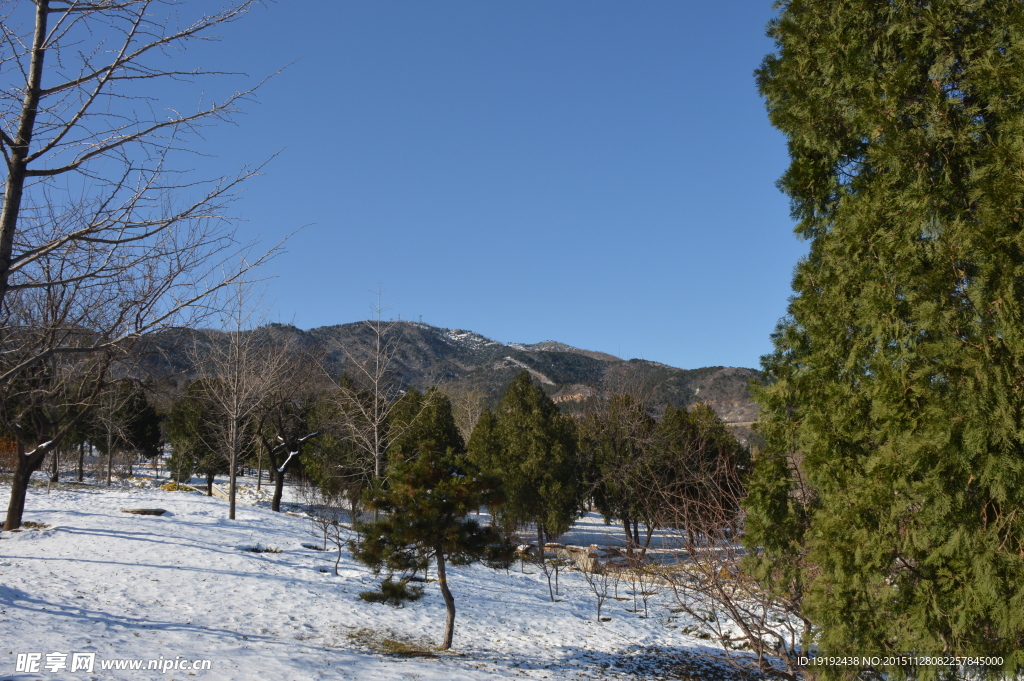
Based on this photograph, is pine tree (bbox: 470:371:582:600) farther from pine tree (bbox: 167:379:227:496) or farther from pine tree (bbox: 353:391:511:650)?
pine tree (bbox: 167:379:227:496)

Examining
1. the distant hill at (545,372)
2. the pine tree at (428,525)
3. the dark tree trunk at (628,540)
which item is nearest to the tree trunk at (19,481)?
the pine tree at (428,525)

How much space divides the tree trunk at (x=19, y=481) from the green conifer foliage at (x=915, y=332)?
47.9 ft

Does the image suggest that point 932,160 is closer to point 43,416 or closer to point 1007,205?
point 1007,205

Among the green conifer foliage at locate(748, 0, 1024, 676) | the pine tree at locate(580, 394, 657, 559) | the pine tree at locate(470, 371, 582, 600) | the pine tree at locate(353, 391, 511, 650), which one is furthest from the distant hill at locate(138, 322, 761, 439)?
the green conifer foliage at locate(748, 0, 1024, 676)

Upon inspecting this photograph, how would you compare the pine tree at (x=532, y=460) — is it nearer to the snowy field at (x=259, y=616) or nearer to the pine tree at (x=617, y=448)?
the pine tree at (x=617, y=448)

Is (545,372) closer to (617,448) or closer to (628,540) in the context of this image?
(617,448)

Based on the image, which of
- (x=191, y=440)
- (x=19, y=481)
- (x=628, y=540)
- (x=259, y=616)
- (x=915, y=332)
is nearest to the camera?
(x=915, y=332)

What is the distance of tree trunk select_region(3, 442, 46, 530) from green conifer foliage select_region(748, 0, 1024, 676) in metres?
14.6

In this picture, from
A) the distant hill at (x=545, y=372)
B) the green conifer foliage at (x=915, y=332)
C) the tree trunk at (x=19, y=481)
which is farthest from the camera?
the distant hill at (x=545, y=372)

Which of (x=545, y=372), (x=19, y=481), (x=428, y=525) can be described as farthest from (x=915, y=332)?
(x=545, y=372)

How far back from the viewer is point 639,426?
2634 cm

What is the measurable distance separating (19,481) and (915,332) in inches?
632

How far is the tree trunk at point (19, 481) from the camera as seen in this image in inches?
505

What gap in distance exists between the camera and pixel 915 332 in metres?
3.62
